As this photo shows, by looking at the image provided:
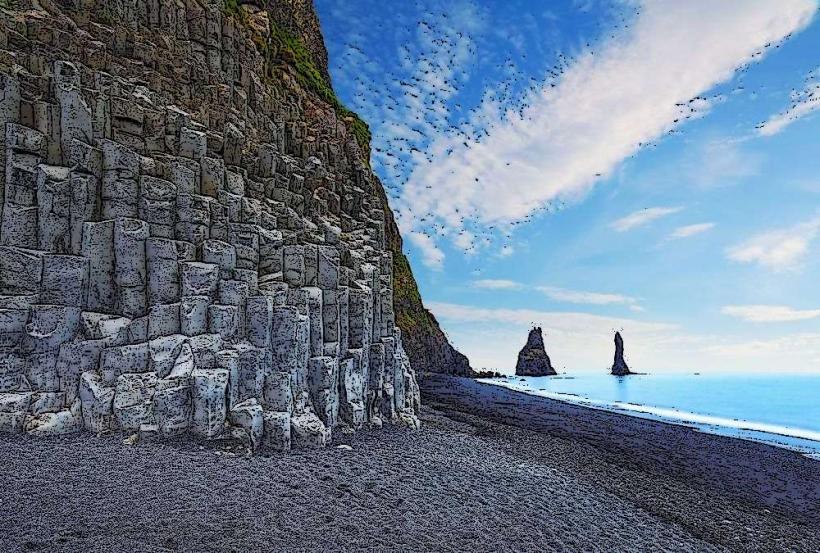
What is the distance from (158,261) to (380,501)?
12392 millimetres

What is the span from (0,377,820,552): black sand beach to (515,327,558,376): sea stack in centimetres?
13247

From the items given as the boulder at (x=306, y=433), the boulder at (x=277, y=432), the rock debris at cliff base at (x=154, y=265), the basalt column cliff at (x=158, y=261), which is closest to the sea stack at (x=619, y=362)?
the basalt column cliff at (x=158, y=261)

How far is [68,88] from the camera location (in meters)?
19.7

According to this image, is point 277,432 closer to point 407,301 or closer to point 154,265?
point 154,265

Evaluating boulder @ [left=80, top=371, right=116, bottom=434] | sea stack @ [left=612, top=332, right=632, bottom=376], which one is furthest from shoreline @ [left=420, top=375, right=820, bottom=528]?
sea stack @ [left=612, top=332, right=632, bottom=376]

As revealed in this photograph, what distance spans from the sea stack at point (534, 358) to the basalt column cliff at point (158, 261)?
134 metres

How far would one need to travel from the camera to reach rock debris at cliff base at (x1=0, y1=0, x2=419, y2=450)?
56.9 ft

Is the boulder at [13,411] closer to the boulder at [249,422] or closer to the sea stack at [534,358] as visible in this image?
the boulder at [249,422]

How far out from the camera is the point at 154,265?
19.2 meters

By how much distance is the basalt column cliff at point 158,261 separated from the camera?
1738 centimetres

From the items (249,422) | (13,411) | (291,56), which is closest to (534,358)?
(291,56)

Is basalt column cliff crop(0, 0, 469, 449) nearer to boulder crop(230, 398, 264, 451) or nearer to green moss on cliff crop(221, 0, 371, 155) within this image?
boulder crop(230, 398, 264, 451)

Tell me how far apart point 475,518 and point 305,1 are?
6829cm

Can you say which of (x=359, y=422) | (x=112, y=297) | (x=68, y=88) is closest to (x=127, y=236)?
(x=112, y=297)
